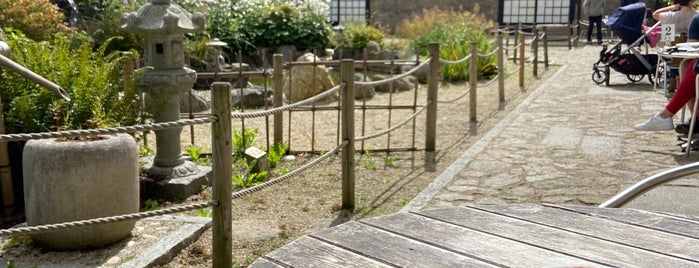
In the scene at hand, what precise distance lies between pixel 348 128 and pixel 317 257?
9.59 feet

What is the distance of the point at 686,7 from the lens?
886 cm

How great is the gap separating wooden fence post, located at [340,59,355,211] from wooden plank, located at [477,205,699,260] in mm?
2490

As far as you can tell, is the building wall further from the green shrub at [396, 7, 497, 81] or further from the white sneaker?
the white sneaker

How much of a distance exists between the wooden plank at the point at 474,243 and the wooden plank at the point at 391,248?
Result: 0.03 m

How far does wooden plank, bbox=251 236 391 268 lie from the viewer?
5.71 ft

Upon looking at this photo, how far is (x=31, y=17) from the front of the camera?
967 centimetres

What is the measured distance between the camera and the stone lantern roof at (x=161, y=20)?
511 centimetres

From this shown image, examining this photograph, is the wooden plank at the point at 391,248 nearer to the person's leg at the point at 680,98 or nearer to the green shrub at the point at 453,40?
the person's leg at the point at 680,98

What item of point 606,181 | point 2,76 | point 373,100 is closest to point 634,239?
point 606,181

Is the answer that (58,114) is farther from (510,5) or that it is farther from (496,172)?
(510,5)

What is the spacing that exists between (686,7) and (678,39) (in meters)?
0.50

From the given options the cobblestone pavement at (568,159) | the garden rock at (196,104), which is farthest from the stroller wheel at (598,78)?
the garden rock at (196,104)

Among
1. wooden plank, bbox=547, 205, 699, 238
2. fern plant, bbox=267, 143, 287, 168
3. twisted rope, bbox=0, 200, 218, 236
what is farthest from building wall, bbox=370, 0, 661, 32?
wooden plank, bbox=547, 205, 699, 238

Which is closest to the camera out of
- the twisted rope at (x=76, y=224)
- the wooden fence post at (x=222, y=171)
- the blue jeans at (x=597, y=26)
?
the twisted rope at (x=76, y=224)
